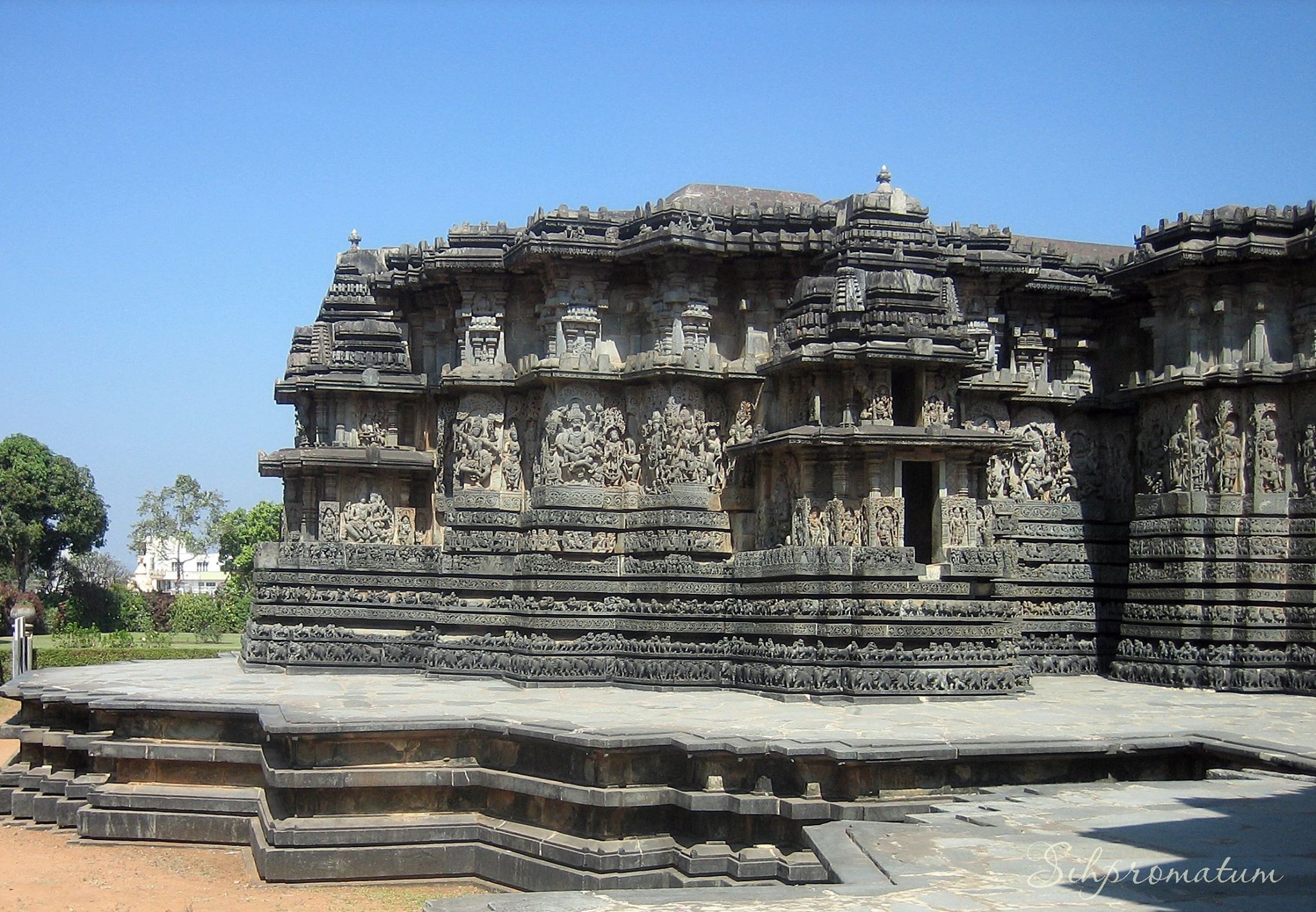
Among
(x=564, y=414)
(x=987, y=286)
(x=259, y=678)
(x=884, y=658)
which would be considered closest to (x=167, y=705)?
(x=259, y=678)

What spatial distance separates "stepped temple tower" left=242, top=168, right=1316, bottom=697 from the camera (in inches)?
669

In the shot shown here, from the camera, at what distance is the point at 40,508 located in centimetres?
5662

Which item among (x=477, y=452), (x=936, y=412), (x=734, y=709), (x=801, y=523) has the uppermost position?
(x=936, y=412)

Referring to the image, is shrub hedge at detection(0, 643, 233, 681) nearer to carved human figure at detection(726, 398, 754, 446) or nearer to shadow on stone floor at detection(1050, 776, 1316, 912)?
carved human figure at detection(726, 398, 754, 446)

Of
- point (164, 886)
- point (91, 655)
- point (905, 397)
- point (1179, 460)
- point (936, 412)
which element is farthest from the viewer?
point (91, 655)

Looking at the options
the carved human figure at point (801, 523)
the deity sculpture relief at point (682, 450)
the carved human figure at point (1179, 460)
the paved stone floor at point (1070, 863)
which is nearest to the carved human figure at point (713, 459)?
the deity sculpture relief at point (682, 450)

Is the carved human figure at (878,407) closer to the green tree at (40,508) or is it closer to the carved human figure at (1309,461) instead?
the carved human figure at (1309,461)

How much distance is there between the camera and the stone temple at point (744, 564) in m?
12.3

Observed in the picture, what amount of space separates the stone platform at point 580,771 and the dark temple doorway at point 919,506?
3065 millimetres

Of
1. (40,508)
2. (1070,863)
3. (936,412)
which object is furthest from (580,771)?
(40,508)

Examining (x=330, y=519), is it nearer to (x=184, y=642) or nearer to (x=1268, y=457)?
(x=1268, y=457)

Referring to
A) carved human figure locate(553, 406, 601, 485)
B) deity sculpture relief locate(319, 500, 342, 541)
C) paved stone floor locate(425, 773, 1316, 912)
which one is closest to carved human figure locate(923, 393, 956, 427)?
carved human figure locate(553, 406, 601, 485)

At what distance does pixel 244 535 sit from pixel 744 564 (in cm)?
5182

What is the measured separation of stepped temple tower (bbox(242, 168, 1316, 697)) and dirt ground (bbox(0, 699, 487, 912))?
539 centimetres
